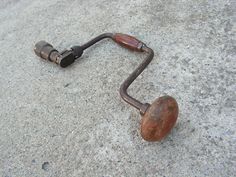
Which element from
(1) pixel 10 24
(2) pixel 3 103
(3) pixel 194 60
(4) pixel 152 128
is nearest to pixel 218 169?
(4) pixel 152 128

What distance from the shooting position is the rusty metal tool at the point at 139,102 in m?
0.95

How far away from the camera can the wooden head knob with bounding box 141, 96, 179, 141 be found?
941mm

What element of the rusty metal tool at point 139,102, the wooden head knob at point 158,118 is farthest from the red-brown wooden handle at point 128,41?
the wooden head knob at point 158,118

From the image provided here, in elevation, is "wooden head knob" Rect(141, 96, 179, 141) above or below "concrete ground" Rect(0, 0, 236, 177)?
above

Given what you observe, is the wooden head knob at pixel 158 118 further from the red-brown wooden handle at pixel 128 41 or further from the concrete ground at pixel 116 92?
the red-brown wooden handle at pixel 128 41

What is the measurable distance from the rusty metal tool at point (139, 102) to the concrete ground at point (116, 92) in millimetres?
40

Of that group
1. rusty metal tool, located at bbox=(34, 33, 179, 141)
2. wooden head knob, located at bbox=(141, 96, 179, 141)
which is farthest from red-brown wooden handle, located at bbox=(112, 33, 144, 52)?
wooden head knob, located at bbox=(141, 96, 179, 141)

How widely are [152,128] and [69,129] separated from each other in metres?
0.33

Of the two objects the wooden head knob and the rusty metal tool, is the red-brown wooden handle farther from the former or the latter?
the wooden head knob

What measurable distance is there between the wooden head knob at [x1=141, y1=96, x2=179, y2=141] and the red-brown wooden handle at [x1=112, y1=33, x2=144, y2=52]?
37 cm

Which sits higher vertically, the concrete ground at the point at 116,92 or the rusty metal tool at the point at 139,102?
the rusty metal tool at the point at 139,102

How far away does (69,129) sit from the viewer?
1144mm

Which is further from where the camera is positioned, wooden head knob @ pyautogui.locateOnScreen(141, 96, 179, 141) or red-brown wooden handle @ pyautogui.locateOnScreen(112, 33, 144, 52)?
red-brown wooden handle @ pyautogui.locateOnScreen(112, 33, 144, 52)

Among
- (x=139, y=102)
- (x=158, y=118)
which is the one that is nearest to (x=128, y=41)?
(x=139, y=102)
